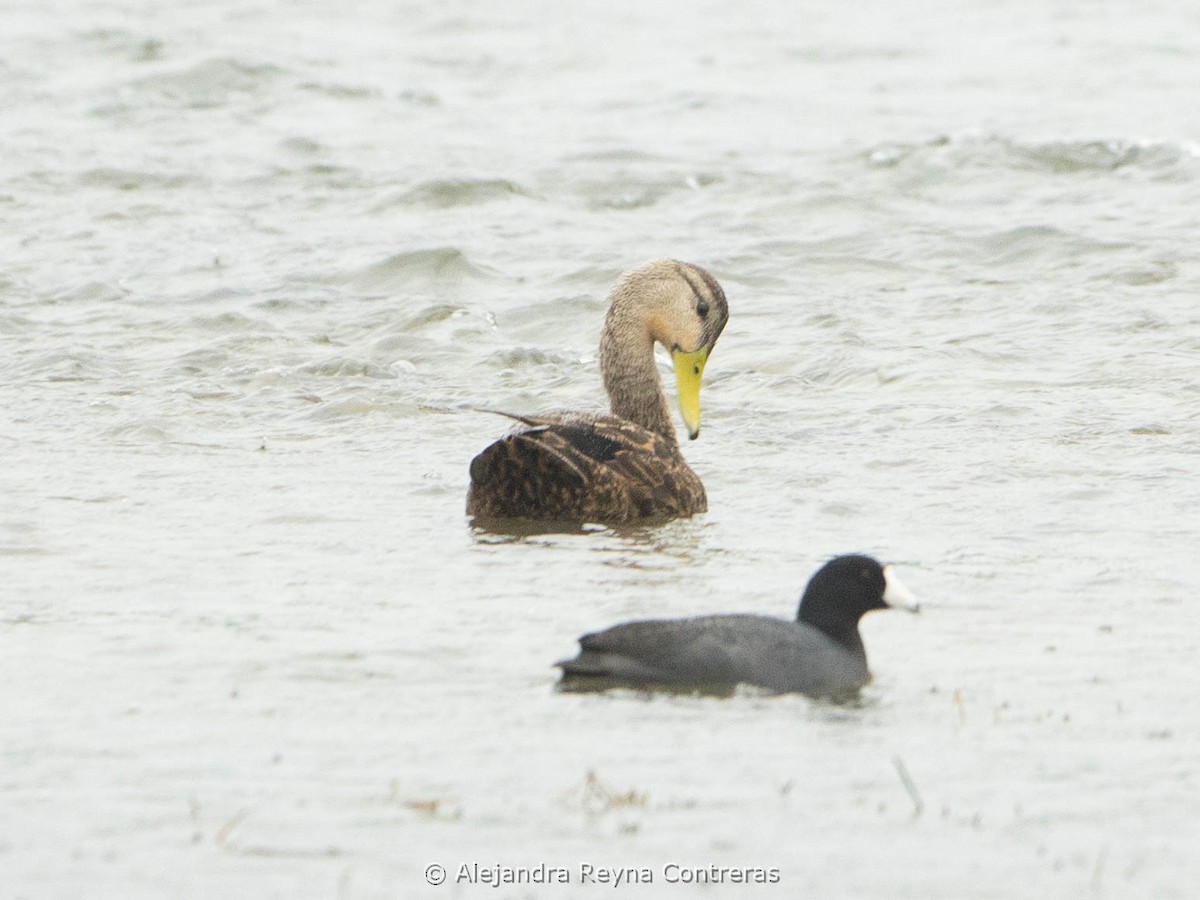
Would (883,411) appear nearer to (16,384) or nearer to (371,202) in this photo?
(16,384)

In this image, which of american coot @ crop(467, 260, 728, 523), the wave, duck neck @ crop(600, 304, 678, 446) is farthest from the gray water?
duck neck @ crop(600, 304, 678, 446)

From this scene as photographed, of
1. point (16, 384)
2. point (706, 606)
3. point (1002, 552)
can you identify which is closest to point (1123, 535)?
point (1002, 552)

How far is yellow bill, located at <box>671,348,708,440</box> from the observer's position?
10.2 meters

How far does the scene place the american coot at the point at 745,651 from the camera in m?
6.09

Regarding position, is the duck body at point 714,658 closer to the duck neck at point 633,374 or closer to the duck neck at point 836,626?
the duck neck at point 836,626

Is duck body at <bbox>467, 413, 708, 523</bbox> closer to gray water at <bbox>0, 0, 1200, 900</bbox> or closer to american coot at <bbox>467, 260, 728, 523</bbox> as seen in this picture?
american coot at <bbox>467, 260, 728, 523</bbox>

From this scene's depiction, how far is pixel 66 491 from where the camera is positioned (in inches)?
359

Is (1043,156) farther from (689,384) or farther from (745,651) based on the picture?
(745,651)

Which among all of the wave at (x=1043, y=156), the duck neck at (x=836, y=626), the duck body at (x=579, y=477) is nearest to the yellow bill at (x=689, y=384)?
the duck body at (x=579, y=477)

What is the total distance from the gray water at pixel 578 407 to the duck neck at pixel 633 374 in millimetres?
382

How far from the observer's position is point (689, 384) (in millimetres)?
10211

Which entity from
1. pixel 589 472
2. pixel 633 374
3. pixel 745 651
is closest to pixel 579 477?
pixel 589 472

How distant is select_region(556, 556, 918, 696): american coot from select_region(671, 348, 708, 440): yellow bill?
12.4 feet

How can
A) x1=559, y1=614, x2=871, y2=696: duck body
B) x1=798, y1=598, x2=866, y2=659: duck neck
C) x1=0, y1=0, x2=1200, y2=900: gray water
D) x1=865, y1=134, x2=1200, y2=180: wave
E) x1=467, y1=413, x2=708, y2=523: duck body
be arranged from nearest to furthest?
x1=0, y1=0, x2=1200, y2=900: gray water, x1=559, y1=614, x2=871, y2=696: duck body, x1=798, y1=598, x2=866, y2=659: duck neck, x1=467, y1=413, x2=708, y2=523: duck body, x1=865, y1=134, x2=1200, y2=180: wave
